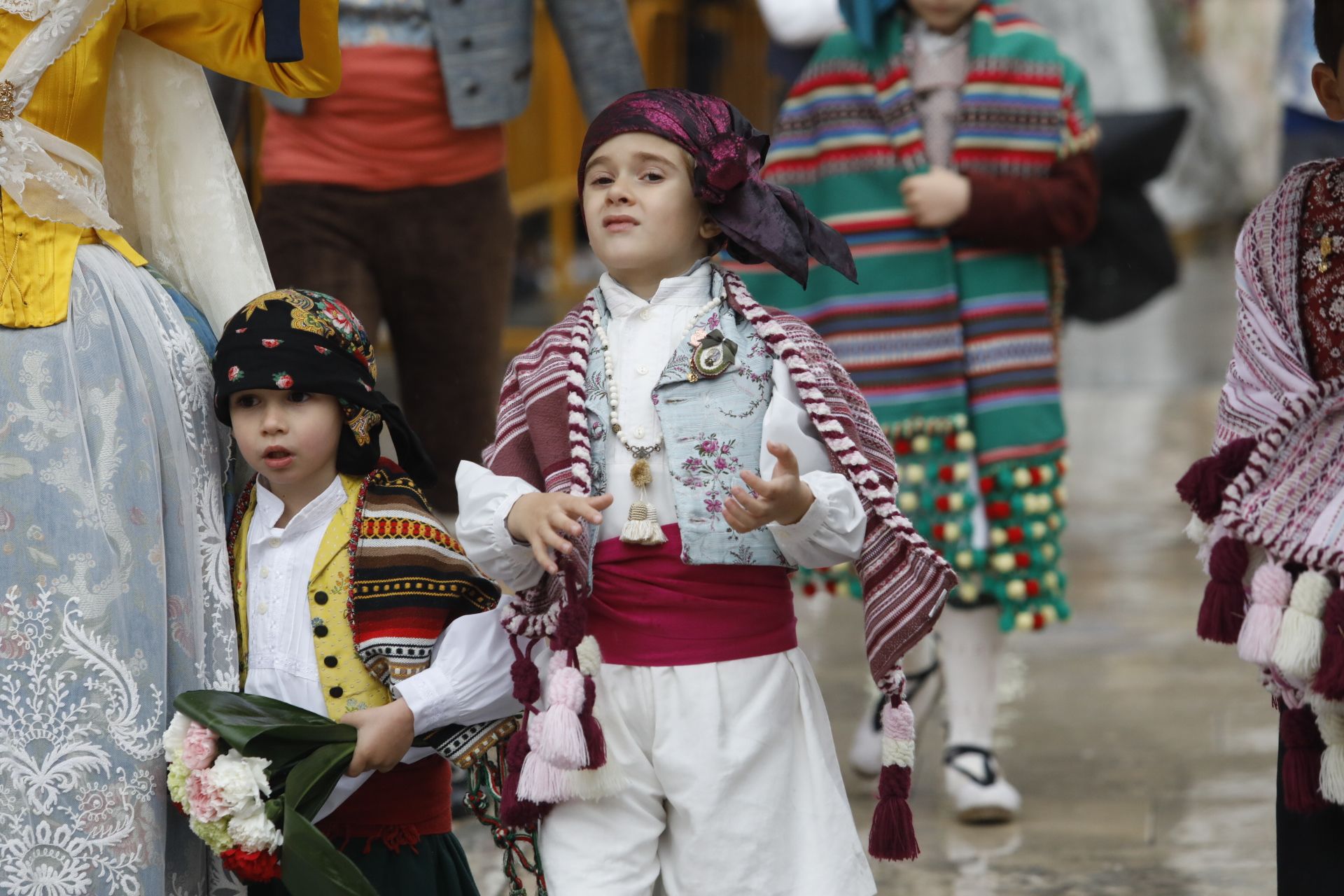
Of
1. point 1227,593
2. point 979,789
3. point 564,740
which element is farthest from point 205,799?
point 979,789

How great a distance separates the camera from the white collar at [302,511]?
2.80 meters

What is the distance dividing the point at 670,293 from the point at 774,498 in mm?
445

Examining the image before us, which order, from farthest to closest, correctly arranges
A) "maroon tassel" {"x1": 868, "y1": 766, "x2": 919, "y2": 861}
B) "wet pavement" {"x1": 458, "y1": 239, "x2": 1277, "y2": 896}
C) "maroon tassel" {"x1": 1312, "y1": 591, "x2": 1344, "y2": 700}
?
"wet pavement" {"x1": 458, "y1": 239, "x2": 1277, "y2": 896}, "maroon tassel" {"x1": 868, "y1": 766, "x2": 919, "y2": 861}, "maroon tassel" {"x1": 1312, "y1": 591, "x2": 1344, "y2": 700}

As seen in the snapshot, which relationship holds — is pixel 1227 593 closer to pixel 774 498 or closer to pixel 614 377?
pixel 774 498

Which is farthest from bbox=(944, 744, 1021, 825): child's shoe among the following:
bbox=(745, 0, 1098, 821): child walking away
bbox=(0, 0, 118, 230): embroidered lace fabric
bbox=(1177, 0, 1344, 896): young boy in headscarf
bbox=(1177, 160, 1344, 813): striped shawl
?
bbox=(0, 0, 118, 230): embroidered lace fabric

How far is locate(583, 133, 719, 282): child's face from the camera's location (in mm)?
2693

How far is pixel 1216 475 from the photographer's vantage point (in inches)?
104

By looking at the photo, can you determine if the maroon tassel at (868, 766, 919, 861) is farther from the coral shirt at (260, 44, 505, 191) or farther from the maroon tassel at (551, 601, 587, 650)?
the coral shirt at (260, 44, 505, 191)

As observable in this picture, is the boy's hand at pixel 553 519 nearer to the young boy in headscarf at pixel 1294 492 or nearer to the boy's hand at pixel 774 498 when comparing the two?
the boy's hand at pixel 774 498

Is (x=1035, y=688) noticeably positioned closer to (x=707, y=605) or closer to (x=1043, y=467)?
(x=1043, y=467)

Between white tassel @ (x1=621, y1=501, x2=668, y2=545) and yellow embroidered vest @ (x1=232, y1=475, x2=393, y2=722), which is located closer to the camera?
white tassel @ (x1=621, y1=501, x2=668, y2=545)

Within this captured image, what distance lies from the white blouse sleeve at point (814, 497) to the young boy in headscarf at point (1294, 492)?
1.63 feet

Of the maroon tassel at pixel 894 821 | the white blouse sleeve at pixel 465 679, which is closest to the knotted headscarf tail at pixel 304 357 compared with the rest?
the white blouse sleeve at pixel 465 679

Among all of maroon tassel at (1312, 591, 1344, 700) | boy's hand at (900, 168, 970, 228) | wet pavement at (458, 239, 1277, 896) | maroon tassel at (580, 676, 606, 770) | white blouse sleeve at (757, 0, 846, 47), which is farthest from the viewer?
white blouse sleeve at (757, 0, 846, 47)
